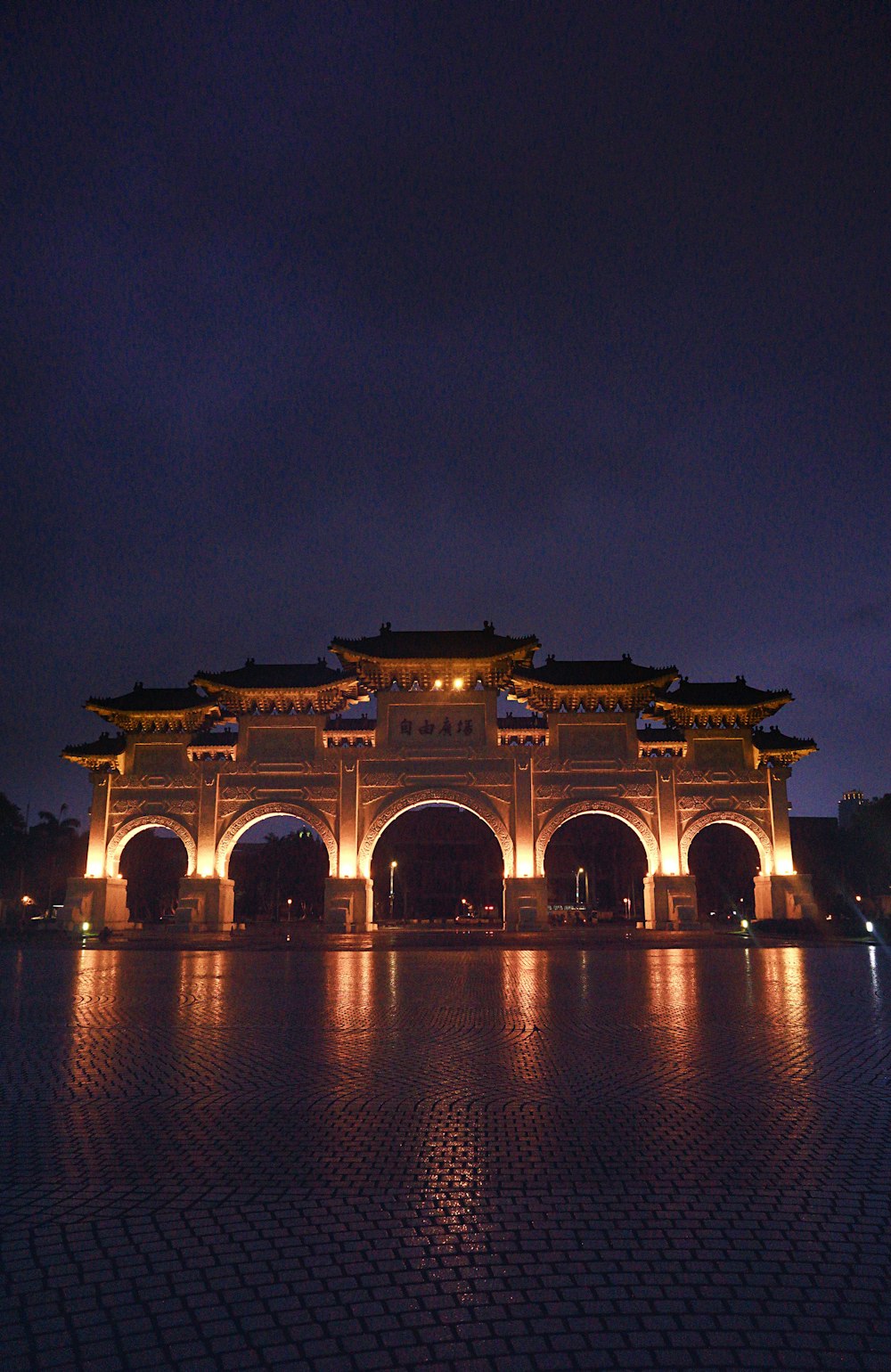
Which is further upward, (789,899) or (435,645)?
(435,645)

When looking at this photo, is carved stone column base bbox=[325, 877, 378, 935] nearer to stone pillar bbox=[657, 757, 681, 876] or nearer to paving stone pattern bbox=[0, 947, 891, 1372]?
stone pillar bbox=[657, 757, 681, 876]

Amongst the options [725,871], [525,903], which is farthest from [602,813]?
[725,871]

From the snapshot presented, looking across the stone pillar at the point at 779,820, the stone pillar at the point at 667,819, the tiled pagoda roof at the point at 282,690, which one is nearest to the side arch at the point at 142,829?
the tiled pagoda roof at the point at 282,690

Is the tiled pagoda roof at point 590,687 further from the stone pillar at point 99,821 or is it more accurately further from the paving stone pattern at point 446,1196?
the paving stone pattern at point 446,1196

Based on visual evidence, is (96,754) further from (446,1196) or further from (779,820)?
(446,1196)

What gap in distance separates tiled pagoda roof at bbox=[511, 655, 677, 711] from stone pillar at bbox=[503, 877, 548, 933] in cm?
720

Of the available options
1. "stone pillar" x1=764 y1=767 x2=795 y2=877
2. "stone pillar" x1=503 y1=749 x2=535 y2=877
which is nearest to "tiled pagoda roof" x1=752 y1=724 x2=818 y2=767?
"stone pillar" x1=764 y1=767 x2=795 y2=877

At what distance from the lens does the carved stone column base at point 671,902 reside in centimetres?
3694

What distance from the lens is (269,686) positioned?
39094 mm

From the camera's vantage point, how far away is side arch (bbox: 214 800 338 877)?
38531 mm

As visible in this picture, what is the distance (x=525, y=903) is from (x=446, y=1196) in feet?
109

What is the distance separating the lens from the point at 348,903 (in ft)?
124

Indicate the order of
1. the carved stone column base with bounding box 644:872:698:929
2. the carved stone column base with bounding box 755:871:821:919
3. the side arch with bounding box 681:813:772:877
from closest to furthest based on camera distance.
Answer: the carved stone column base with bounding box 644:872:698:929 < the carved stone column base with bounding box 755:871:821:919 < the side arch with bounding box 681:813:772:877

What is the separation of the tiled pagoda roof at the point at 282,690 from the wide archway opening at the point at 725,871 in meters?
37.0
